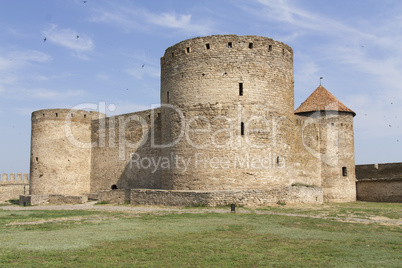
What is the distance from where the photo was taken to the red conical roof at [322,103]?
75.2ft

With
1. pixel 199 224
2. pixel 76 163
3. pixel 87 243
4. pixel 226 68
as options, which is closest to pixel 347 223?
pixel 199 224

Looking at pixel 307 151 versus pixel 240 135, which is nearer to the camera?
pixel 240 135

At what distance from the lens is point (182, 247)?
7.98 meters

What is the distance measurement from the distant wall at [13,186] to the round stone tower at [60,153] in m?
5.80

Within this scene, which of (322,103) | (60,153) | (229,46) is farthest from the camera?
(60,153)

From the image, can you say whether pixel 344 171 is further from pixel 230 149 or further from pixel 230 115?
pixel 230 115

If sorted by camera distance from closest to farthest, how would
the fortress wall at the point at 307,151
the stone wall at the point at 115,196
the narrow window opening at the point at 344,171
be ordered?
the stone wall at the point at 115,196, the fortress wall at the point at 307,151, the narrow window opening at the point at 344,171

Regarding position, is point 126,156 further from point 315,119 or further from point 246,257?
point 246,257

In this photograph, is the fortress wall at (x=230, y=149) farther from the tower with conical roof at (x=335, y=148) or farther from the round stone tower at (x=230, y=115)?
the tower with conical roof at (x=335, y=148)

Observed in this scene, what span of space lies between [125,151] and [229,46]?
1041cm

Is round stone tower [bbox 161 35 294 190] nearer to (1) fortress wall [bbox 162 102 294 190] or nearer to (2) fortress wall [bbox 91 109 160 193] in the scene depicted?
(1) fortress wall [bbox 162 102 294 190]

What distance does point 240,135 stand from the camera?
695 inches

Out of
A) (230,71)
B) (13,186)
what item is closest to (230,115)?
(230,71)

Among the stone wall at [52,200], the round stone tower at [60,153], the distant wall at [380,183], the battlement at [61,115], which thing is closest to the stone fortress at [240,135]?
the distant wall at [380,183]
